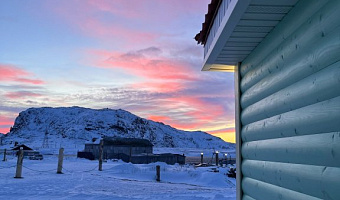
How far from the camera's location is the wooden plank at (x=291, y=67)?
2.60 meters

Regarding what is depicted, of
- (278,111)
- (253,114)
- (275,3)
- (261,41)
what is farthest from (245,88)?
(275,3)

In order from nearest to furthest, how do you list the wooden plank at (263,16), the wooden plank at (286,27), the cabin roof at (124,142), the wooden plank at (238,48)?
the wooden plank at (286,27), the wooden plank at (263,16), the wooden plank at (238,48), the cabin roof at (124,142)

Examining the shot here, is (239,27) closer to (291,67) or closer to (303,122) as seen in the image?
(291,67)

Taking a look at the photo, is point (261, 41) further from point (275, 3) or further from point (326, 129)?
point (326, 129)

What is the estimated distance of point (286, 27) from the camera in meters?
3.62

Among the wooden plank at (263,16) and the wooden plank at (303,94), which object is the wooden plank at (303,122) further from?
the wooden plank at (263,16)

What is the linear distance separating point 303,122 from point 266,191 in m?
1.43

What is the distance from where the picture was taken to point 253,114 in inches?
188

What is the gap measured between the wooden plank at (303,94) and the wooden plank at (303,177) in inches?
23.1

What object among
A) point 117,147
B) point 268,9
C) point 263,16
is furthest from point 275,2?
point 117,147

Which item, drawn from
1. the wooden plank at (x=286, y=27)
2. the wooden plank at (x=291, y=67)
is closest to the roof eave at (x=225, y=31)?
the wooden plank at (x=286, y=27)

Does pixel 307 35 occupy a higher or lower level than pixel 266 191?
higher

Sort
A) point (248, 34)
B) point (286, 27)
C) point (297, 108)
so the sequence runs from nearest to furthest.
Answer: point (297, 108)
point (286, 27)
point (248, 34)

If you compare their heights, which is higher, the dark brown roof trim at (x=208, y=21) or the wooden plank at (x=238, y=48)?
the dark brown roof trim at (x=208, y=21)
